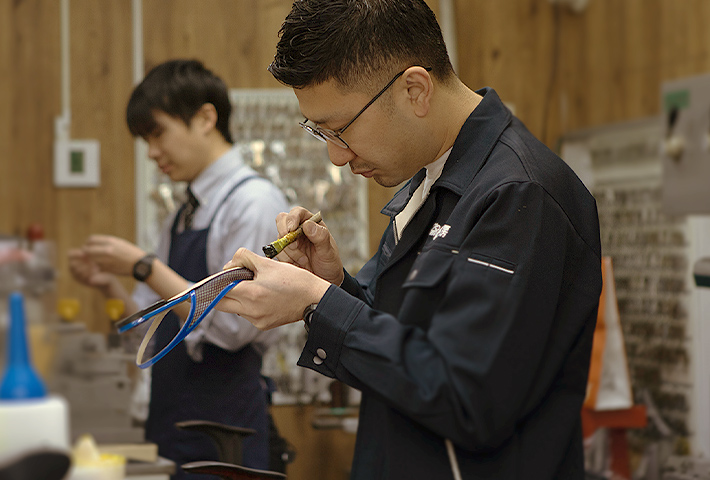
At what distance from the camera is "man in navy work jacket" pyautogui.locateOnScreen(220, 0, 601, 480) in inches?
37.1

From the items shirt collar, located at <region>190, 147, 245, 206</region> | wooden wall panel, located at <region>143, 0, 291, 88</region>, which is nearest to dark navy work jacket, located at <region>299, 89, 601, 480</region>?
shirt collar, located at <region>190, 147, 245, 206</region>

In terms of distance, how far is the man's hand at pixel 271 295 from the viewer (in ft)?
3.35

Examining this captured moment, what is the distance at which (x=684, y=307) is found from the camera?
105 inches

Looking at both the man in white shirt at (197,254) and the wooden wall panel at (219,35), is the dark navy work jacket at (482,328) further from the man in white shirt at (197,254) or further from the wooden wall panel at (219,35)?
the wooden wall panel at (219,35)

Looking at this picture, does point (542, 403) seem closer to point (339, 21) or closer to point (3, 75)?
point (339, 21)

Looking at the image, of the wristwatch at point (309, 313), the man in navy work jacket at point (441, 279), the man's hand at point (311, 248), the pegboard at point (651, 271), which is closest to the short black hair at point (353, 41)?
the man in navy work jacket at point (441, 279)

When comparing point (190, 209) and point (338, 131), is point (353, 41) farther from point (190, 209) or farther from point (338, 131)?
point (190, 209)

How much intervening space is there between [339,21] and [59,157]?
185cm

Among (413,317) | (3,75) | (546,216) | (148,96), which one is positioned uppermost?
(3,75)

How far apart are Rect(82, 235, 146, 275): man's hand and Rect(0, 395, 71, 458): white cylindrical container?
1279mm

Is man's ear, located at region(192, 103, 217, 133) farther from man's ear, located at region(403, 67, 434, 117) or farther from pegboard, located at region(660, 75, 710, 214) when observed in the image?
pegboard, located at region(660, 75, 710, 214)

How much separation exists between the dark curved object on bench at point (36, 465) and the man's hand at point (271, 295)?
489 mm

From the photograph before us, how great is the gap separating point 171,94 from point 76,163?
3.03 ft

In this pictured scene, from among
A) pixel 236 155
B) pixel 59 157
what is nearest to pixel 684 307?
pixel 236 155
